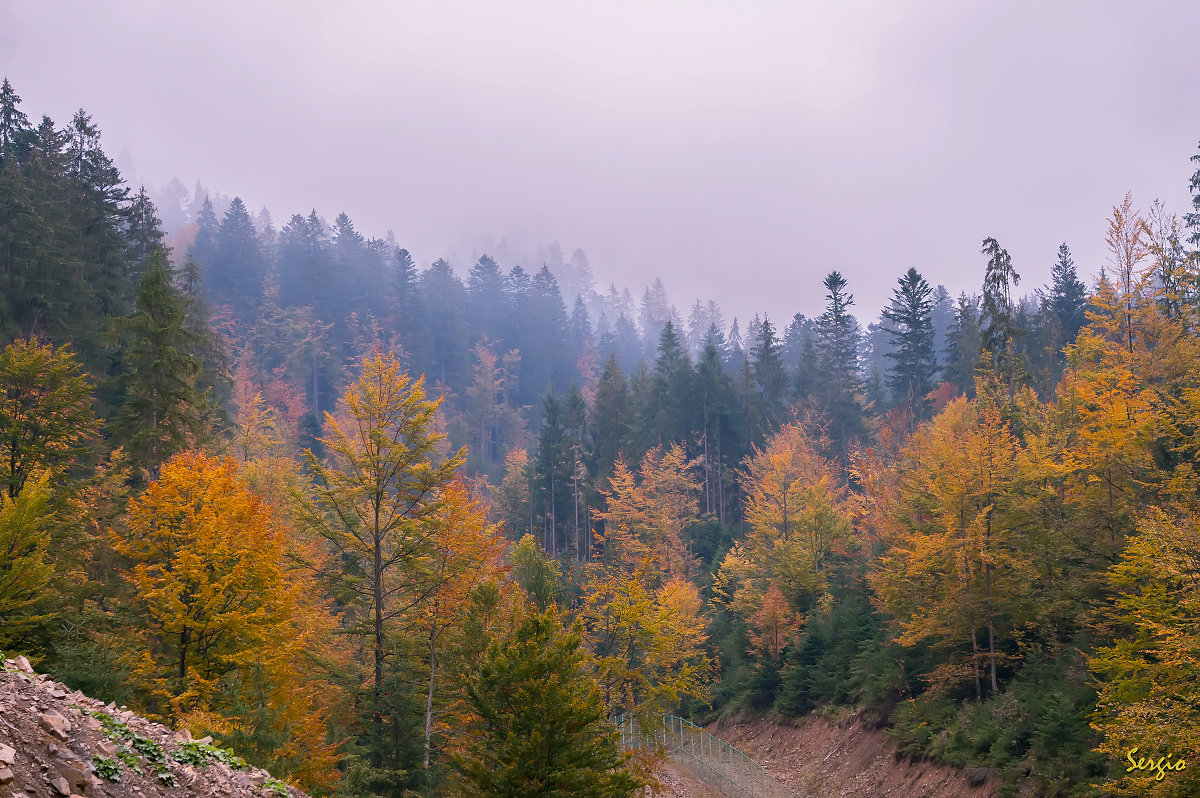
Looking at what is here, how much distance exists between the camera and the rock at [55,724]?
783 centimetres

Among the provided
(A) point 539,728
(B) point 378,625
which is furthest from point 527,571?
(A) point 539,728

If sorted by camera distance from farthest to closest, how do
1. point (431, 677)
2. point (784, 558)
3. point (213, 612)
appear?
point (784, 558) → point (431, 677) → point (213, 612)

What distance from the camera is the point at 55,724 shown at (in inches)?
313

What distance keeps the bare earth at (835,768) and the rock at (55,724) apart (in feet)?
60.4

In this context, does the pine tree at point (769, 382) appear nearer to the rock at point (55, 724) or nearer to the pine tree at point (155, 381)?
the pine tree at point (155, 381)

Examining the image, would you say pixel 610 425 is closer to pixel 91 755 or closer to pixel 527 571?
pixel 527 571

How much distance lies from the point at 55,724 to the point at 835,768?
1107 inches

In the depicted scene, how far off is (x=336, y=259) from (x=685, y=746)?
93.8 meters

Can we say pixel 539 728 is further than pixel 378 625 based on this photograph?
No

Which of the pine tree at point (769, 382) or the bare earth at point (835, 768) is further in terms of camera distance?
the pine tree at point (769, 382)

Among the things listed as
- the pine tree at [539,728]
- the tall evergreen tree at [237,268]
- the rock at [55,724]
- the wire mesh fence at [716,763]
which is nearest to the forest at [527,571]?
the pine tree at [539,728]

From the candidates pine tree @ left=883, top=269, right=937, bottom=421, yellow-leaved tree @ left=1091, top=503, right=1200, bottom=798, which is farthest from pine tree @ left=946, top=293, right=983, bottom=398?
yellow-leaved tree @ left=1091, top=503, right=1200, bottom=798

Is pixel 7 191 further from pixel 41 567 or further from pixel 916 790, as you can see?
pixel 916 790

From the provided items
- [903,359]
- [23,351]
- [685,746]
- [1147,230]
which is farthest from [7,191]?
[903,359]
